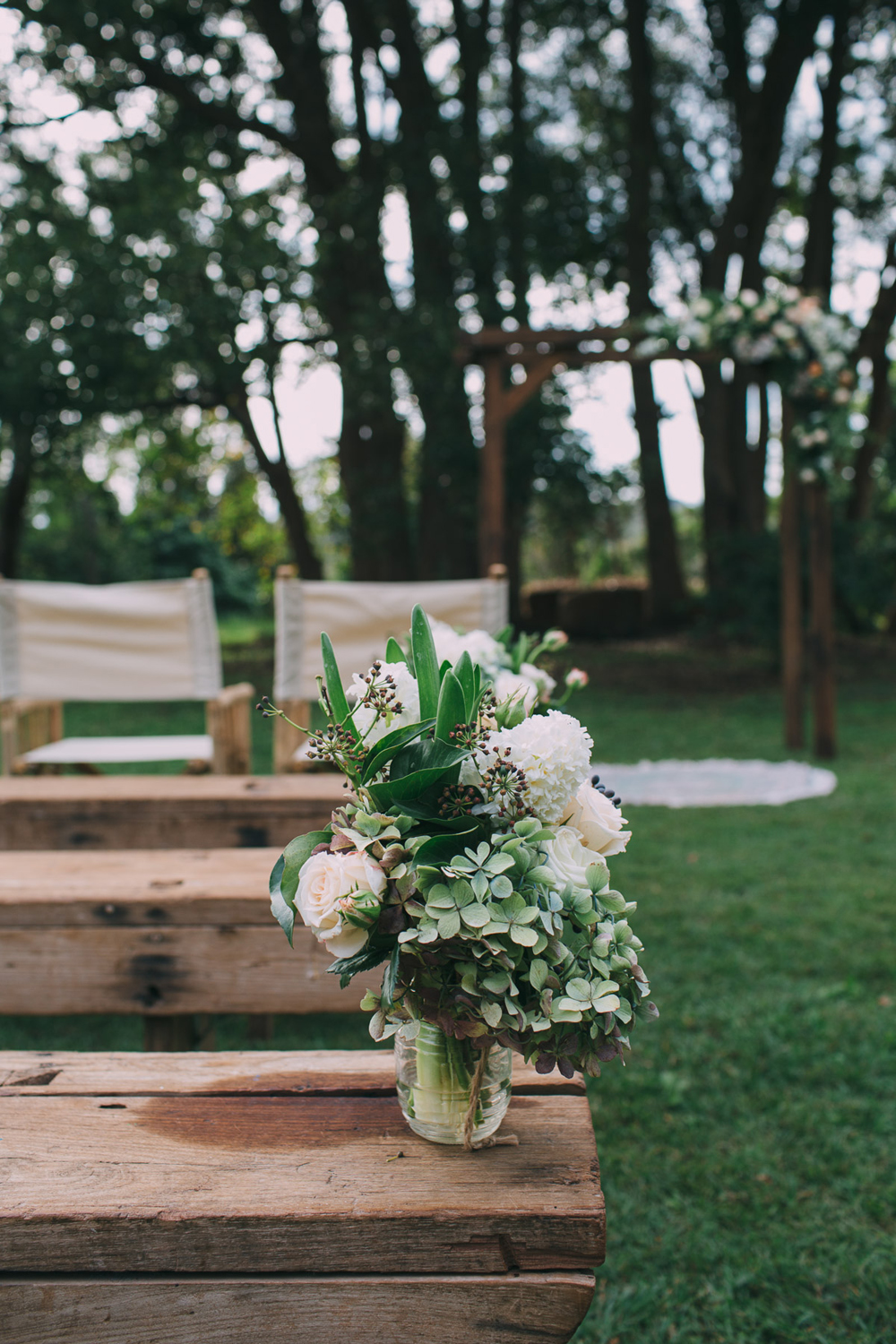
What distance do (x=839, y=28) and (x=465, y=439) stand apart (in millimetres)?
5969

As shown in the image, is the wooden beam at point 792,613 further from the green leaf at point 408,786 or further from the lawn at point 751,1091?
the green leaf at point 408,786

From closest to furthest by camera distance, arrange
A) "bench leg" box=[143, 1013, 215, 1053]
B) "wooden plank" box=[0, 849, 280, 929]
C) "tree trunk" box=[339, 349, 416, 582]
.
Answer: "wooden plank" box=[0, 849, 280, 929] < "bench leg" box=[143, 1013, 215, 1053] < "tree trunk" box=[339, 349, 416, 582]

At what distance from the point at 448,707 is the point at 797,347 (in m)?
5.49

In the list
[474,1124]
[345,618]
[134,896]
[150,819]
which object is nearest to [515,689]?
[474,1124]

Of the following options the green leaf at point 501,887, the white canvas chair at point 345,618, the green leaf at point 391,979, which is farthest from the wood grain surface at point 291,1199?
the white canvas chair at point 345,618

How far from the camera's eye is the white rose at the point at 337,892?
89 cm

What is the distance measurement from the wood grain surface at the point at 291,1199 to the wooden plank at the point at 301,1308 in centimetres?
1

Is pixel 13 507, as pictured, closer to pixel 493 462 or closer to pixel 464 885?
A: pixel 493 462

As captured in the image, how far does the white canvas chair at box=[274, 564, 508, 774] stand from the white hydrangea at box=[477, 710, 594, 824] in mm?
2523

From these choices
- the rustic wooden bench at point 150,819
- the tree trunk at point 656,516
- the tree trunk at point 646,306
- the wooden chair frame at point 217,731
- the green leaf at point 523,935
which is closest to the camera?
the green leaf at point 523,935

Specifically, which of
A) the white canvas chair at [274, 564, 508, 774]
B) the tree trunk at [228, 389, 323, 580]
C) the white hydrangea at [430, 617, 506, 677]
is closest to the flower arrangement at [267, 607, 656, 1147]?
the white hydrangea at [430, 617, 506, 677]

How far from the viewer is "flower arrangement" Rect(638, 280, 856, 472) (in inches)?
223

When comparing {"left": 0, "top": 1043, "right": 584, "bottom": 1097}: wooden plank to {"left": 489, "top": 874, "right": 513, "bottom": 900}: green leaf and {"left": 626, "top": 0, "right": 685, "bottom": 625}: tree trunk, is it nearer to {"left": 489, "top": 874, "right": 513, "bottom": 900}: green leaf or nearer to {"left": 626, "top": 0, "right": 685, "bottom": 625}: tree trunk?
{"left": 489, "top": 874, "right": 513, "bottom": 900}: green leaf

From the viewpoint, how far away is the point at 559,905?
902 mm
